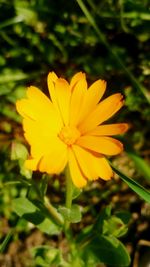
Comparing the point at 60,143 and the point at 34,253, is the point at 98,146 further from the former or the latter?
the point at 34,253

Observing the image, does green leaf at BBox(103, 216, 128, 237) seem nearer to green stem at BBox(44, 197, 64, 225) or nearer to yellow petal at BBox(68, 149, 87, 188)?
green stem at BBox(44, 197, 64, 225)

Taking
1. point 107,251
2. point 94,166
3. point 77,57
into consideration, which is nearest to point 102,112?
point 94,166

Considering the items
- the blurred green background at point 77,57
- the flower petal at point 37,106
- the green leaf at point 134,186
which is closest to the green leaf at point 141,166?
the green leaf at point 134,186

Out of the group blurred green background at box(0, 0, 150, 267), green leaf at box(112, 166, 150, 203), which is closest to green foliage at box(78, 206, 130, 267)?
green leaf at box(112, 166, 150, 203)

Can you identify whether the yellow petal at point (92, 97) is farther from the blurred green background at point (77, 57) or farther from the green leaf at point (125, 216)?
the blurred green background at point (77, 57)

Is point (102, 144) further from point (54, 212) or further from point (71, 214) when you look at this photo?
point (54, 212)

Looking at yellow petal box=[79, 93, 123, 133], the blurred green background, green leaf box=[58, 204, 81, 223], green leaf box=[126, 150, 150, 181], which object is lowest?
green leaf box=[58, 204, 81, 223]
